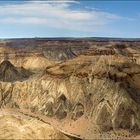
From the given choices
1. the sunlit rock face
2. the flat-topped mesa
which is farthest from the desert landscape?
the flat-topped mesa

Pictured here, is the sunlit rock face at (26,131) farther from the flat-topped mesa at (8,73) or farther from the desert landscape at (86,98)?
the flat-topped mesa at (8,73)

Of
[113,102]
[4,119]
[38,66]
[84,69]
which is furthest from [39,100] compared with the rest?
[38,66]

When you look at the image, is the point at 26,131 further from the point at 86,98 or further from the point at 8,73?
the point at 8,73

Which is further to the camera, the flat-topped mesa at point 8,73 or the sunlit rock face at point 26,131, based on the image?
the flat-topped mesa at point 8,73

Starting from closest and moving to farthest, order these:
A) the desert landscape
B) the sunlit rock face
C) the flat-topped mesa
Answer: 1. the sunlit rock face
2. the desert landscape
3. the flat-topped mesa

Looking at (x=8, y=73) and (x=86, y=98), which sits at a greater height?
(x=8, y=73)

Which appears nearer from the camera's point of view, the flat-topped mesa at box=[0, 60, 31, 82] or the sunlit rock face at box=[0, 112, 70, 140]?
the sunlit rock face at box=[0, 112, 70, 140]

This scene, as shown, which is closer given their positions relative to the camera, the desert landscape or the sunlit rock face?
the sunlit rock face

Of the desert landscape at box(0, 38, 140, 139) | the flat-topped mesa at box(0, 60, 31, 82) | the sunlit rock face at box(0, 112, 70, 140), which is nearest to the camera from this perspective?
the sunlit rock face at box(0, 112, 70, 140)

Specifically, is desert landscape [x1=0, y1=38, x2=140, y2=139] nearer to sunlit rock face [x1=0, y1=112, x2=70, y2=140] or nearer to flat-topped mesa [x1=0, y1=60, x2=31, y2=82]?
sunlit rock face [x1=0, y1=112, x2=70, y2=140]

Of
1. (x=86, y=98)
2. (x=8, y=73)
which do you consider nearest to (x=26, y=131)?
(x=86, y=98)

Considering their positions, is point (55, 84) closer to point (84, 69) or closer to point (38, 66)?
point (84, 69)

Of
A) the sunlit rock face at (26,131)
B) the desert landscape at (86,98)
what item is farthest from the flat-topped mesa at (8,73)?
the sunlit rock face at (26,131)
